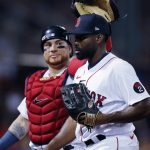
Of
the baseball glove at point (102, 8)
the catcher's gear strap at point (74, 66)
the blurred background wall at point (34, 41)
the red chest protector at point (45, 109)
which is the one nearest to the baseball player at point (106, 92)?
the baseball glove at point (102, 8)

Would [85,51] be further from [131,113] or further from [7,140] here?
[7,140]

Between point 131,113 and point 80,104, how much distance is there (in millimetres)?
371

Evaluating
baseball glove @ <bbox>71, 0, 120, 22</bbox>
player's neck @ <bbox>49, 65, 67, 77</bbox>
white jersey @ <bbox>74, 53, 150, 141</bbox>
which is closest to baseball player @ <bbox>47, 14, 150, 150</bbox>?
white jersey @ <bbox>74, 53, 150, 141</bbox>

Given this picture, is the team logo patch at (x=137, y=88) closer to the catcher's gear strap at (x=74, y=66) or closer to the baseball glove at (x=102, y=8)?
the baseball glove at (x=102, y=8)

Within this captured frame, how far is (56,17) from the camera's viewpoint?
508 inches

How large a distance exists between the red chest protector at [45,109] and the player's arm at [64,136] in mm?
130

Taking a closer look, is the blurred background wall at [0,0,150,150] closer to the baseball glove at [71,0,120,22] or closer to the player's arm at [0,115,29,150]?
the player's arm at [0,115,29,150]

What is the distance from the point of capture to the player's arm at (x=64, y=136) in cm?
593

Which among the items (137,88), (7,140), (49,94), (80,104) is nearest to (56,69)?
(49,94)

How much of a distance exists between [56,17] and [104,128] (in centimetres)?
769

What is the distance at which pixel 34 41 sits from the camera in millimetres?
12508

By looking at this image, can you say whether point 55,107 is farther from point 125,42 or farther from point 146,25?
point 146,25

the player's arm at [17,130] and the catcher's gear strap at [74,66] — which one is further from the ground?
the catcher's gear strap at [74,66]

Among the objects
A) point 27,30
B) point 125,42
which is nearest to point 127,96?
point 125,42
